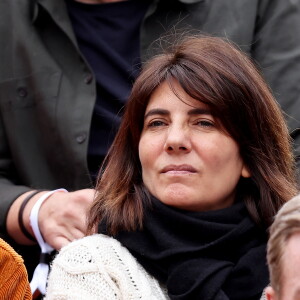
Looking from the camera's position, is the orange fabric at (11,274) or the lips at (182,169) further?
the lips at (182,169)

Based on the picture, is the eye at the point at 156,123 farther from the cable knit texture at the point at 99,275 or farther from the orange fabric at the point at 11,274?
the orange fabric at the point at 11,274

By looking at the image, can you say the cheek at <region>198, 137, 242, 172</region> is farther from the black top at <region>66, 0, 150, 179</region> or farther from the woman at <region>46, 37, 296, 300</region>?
the black top at <region>66, 0, 150, 179</region>

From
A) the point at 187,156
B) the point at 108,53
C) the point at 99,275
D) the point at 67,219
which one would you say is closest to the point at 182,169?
the point at 187,156

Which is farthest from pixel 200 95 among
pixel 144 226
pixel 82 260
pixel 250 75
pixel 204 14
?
pixel 204 14

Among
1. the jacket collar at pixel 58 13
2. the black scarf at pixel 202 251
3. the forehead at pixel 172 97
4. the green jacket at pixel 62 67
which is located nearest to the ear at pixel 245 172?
the black scarf at pixel 202 251

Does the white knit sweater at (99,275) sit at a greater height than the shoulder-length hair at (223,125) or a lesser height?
lesser

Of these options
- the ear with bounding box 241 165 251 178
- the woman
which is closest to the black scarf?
the woman

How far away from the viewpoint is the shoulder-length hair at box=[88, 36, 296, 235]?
2.49 meters

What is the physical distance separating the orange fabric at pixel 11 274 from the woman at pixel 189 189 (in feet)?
1.05

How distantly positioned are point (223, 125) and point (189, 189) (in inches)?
8.2

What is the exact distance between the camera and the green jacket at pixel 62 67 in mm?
3100

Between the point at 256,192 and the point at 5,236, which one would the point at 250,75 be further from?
the point at 5,236

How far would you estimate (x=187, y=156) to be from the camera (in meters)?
2.44

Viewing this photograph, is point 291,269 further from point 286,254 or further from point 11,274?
point 11,274
